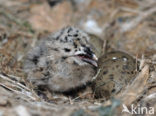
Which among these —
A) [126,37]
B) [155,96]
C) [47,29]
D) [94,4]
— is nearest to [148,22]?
[126,37]

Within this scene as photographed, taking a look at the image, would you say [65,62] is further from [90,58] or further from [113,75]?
[113,75]

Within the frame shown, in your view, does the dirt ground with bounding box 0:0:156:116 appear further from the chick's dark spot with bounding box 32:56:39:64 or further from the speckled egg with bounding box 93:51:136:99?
the chick's dark spot with bounding box 32:56:39:64

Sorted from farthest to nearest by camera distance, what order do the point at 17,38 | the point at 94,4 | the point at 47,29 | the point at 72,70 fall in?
the point at 94,4
the point at 47,29
the point at 17,38
the point at 72,70

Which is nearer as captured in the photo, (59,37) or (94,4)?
(59,37)

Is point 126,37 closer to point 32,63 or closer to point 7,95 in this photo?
point 32,63

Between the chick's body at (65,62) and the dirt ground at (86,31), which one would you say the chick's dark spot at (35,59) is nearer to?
the chick's body at (65,62)

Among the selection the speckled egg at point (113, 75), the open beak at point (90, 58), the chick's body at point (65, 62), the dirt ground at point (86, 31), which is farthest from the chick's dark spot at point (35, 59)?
the speckled egg at point (113, 75)

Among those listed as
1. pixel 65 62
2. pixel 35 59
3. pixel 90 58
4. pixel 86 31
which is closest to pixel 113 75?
pixel 90 58
